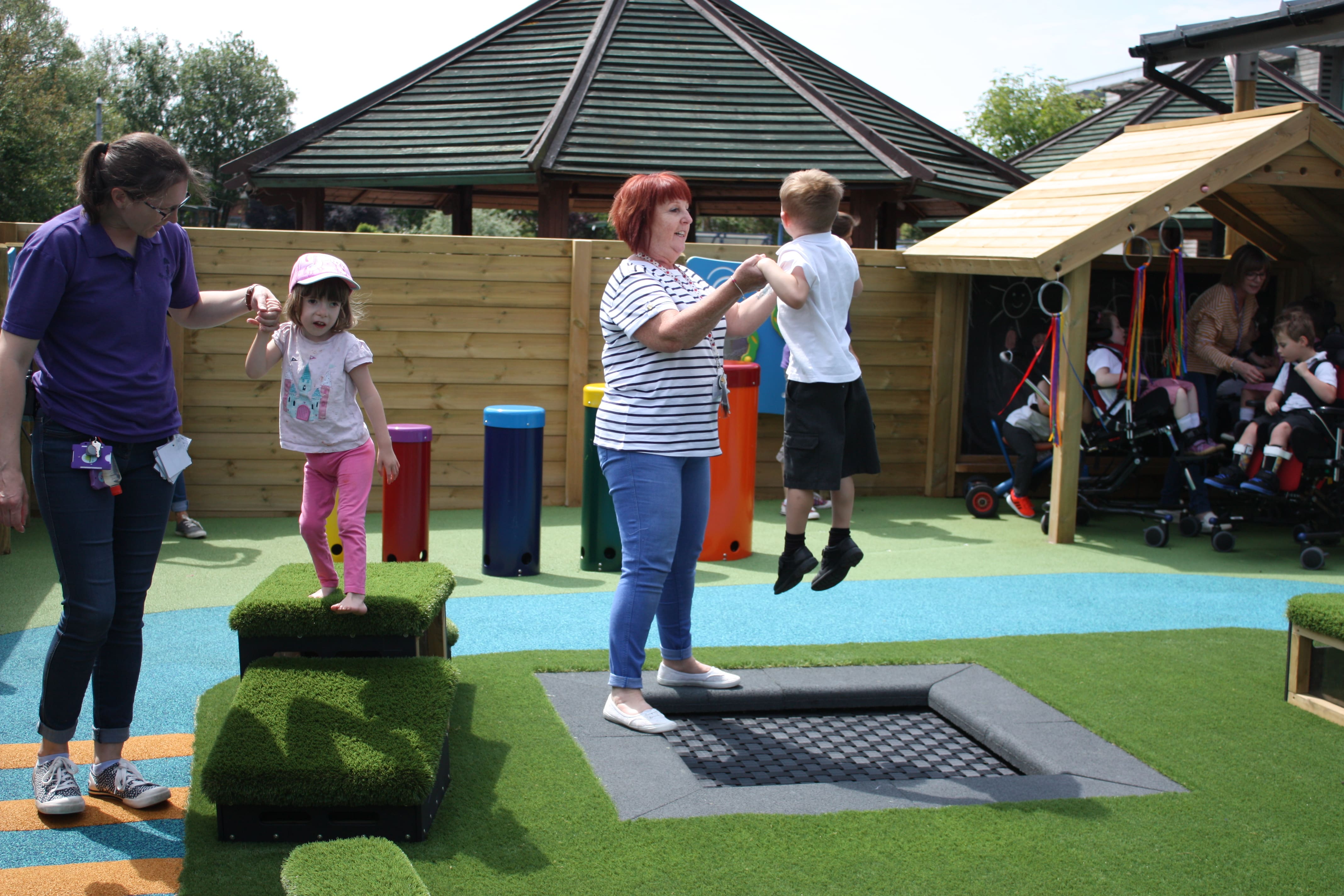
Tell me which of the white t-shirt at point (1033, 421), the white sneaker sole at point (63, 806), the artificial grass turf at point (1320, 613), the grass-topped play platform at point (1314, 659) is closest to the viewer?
the white sneaker sole at point (63, 806)

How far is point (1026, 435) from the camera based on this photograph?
381 inches

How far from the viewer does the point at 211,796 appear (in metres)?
3.46

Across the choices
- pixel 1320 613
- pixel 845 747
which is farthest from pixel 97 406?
pixel 1320 613

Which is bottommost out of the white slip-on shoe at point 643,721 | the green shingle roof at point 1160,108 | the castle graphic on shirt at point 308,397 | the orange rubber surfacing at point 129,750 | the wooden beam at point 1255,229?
the orange rubber surfacing at point 129,750

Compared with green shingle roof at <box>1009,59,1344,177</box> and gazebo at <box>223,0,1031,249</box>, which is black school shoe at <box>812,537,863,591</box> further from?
green shingle roof at <box>1009,59,1344,177</box>

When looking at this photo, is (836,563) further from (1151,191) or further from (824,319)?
(1151,191)

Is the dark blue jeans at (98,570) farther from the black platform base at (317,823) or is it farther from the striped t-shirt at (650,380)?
the striped t-shirt at (650,380)

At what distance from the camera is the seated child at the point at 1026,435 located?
9664mm

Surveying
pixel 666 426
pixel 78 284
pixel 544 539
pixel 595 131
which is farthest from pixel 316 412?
pixel 595 131

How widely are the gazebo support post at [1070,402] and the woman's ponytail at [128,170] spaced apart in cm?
676

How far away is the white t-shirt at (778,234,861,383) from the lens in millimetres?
4723

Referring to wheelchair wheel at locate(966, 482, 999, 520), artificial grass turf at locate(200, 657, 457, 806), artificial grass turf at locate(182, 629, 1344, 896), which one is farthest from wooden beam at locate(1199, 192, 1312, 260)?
artificial grass turf at locate(200, 657, 457, 806)

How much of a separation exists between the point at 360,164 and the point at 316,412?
10.9 metres

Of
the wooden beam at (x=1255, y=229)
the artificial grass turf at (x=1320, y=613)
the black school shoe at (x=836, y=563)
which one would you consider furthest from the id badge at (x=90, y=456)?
the wooden beam at (x=1255, y=229)
